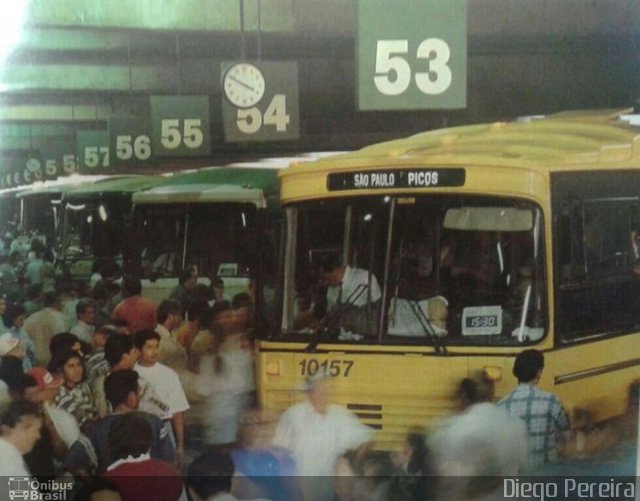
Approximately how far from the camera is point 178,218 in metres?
3.83

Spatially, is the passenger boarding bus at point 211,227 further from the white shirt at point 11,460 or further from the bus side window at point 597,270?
the bus side window at point 597,270

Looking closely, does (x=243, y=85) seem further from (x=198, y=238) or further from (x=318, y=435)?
(x=318, y=435)

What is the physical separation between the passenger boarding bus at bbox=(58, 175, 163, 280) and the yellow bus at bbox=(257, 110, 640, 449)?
2.07ft

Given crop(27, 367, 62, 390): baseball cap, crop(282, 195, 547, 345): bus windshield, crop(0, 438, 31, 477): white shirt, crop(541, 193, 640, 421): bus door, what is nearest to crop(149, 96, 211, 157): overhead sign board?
crop(282, 195, 547, 345): bus windshield

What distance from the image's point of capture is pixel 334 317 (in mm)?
3703

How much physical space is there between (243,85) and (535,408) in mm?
1657

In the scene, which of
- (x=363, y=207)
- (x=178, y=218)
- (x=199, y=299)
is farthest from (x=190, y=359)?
(x=363, y=207)

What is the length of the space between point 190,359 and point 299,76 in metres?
1.18

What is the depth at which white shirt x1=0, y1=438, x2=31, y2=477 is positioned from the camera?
382 cm

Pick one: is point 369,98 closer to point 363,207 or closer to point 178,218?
point 363,207

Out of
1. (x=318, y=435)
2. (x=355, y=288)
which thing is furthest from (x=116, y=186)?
(x=318, y=435)

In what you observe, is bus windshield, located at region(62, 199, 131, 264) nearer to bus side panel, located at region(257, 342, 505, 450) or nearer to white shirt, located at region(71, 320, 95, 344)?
white shirt, located at region(71, 320, 95, 344)

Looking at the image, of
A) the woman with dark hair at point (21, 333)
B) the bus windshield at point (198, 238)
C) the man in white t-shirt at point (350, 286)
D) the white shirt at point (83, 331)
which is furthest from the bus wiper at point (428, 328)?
the woman with dark hair at point (21, 333)

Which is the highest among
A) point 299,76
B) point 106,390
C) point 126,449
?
point 299,76
